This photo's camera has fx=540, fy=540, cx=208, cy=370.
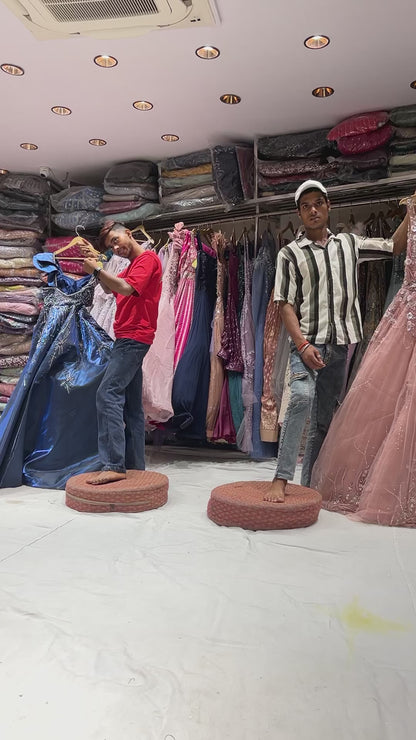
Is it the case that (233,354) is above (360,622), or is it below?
above

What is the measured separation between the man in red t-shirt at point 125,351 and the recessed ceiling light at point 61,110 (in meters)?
1.14

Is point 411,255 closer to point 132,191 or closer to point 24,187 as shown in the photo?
point 132,191

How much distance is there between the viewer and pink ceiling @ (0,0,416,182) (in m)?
2.37

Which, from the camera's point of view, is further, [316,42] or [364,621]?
[316,42]

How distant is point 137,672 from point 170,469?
2130mm

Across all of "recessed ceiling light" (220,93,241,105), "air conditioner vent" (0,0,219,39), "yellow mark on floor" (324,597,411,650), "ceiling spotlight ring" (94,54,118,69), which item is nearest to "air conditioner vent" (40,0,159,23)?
"air conditioner vent" (0,0,219,39)

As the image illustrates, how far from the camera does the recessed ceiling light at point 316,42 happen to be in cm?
247

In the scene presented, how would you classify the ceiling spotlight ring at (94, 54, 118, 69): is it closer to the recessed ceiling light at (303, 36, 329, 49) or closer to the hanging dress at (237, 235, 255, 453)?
the recessed ceiling light at (303, 36, 329, 49)

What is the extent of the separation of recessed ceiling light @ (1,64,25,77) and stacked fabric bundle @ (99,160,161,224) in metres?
1.16

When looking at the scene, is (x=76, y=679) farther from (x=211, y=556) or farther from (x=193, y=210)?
(x=193, y=210)

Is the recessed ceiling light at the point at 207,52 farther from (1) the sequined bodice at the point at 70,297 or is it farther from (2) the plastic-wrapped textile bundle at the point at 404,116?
(1) the sequined bodice at the point at 70,297

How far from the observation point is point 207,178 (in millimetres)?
3688

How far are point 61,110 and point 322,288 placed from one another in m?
2.08

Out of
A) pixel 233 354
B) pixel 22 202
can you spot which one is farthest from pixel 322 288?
pixel 22 202
